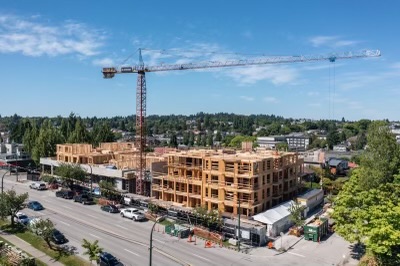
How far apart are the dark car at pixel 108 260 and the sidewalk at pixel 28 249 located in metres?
4.94

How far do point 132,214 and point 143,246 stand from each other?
1268cm

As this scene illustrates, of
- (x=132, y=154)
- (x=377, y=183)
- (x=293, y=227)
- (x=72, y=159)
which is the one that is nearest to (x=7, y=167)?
(x=72, y=159)

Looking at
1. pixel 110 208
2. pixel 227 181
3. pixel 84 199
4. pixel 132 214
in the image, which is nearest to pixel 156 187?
pixel 110 208

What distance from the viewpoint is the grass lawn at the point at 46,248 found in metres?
43.0

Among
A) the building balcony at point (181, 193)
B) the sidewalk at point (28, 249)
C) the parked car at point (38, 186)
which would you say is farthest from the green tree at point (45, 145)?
the building balcony at point (181, 193)

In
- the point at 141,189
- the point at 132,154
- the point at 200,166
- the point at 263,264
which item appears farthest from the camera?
the point at 132,154

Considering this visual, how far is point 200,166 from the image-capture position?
212 feet

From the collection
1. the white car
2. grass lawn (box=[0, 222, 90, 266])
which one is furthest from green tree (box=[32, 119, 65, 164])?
the white car

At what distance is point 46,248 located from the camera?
46.8 m

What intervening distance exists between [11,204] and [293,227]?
41597mm

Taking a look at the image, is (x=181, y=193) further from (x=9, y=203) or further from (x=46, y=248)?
(x=9, y=203)

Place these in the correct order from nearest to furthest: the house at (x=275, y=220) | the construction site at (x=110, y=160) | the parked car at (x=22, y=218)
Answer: the house at (x=275, y=220), the parked car at (x=22, y=218), the construction site at (x=110, y=160)

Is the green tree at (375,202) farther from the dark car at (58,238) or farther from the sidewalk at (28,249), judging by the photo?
the dark car at (58,238)

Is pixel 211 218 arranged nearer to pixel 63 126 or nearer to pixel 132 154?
pixel 132 154
